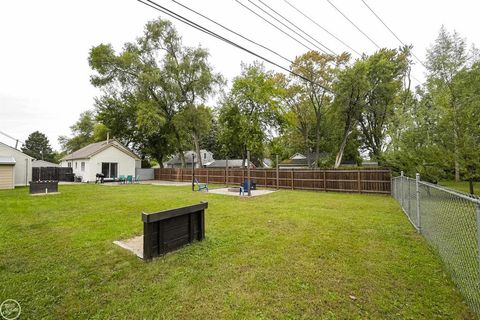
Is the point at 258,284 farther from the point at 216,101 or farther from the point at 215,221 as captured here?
the point at 216,101

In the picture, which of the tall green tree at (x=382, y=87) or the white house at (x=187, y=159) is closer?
the tall green tree at (x=382, y=87)

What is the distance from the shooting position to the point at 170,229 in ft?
13.0

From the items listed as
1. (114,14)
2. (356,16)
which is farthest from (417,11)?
(114,14)

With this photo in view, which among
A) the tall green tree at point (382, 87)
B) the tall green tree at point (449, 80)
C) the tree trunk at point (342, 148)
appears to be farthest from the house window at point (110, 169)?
the tall green tree at point (449, 80)

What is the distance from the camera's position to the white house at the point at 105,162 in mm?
20516

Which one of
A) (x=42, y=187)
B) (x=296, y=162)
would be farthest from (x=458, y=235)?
(x=296, y=162)

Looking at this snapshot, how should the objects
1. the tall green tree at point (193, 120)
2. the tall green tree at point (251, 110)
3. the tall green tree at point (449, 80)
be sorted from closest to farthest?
the tall green tree at point (449, 80) < the tall green tree at point (251, 110) < the tall green tree at point (193, 120)

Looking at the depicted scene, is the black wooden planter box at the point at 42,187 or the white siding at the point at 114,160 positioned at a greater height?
the white siding at the point at 114,160

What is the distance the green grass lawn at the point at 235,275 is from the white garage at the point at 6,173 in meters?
13.1

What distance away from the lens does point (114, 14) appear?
16.8 feet

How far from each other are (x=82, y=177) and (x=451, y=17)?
2705 centimetres

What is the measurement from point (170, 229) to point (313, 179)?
1209 centimetres

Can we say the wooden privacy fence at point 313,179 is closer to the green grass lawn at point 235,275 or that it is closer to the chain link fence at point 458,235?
the green grass lawn at point 235,275

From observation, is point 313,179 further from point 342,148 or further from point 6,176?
point 6,176
